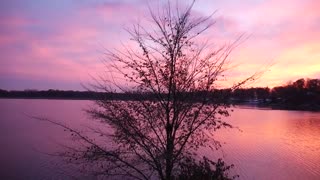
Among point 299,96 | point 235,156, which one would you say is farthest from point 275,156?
point 299,96

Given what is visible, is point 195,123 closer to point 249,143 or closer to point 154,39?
point 154,39

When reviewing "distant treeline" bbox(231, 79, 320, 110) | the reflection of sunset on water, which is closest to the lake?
the reflection of sunset on water

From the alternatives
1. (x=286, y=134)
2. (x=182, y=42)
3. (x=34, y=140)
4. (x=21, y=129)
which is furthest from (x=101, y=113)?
(x=286, y=134)

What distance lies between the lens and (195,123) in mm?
10453

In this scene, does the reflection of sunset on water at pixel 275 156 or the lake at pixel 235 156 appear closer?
the lake at pixel 235 156

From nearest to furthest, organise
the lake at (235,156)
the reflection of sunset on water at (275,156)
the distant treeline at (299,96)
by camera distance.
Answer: the lake at (235,156) < the reflection of sunset on water at (275,156) < the distant treeline at (299,96)

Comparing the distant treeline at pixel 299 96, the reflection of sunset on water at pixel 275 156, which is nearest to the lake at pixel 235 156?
the reflection of sunset on water at pixel 275 156

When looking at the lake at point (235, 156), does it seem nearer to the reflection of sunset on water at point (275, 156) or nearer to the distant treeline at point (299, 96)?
the reflection of sunset on water at point (275, 156)

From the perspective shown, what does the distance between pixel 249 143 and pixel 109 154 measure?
74.2 feet

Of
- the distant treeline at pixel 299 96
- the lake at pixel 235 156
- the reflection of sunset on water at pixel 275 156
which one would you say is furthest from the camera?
the distant treeline at pixel 299 96

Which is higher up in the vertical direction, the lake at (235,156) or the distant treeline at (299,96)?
the distant treeline at (299,96)

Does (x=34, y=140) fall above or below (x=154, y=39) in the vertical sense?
below

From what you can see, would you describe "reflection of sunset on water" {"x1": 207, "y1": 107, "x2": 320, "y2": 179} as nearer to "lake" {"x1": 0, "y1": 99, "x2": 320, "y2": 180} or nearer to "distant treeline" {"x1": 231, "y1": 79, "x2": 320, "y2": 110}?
"lake" {"x1": 0, "y1": 99, "x2": 320, "y2": 180}

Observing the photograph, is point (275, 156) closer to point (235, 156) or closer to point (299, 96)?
point (235, 156)
